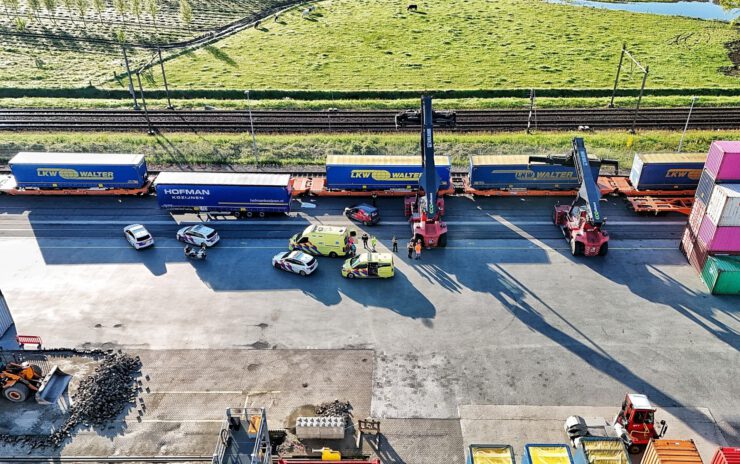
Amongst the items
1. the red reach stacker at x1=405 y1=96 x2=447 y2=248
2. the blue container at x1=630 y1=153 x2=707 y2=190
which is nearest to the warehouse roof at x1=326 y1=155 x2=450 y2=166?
the red reach stacker at x1=405 y1=96 x2=447 y2=248

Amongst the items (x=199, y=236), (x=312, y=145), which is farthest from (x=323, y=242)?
(x=312, y=145)

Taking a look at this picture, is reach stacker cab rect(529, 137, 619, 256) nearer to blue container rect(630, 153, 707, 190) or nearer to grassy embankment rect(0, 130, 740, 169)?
blue container rect(630, 153, 707, 190)

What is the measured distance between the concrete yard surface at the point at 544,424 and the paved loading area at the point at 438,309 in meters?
0.37

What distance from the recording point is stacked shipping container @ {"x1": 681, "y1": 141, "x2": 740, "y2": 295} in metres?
36.2

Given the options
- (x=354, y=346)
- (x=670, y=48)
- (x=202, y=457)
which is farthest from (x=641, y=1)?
(x=202, y=457)

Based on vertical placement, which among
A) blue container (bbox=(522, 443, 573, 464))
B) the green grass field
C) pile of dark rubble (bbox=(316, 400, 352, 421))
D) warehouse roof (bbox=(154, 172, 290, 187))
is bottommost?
the green grass field

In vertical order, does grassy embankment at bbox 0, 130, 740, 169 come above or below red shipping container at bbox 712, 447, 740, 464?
below

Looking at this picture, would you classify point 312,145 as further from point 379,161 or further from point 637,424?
point 637,424

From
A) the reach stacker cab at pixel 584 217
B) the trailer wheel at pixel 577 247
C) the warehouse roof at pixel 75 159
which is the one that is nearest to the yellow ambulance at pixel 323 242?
the trailer wheel at pixel 577 247

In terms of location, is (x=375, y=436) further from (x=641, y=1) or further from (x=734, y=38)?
(x=641, y=1)

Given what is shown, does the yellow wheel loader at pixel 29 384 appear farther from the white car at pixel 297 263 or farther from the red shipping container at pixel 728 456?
the red shipping container at pixel 728 456

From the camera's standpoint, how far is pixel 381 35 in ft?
333

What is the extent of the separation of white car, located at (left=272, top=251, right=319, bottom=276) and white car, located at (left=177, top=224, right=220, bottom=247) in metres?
6.14

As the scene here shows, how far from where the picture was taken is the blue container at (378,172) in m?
48.1
